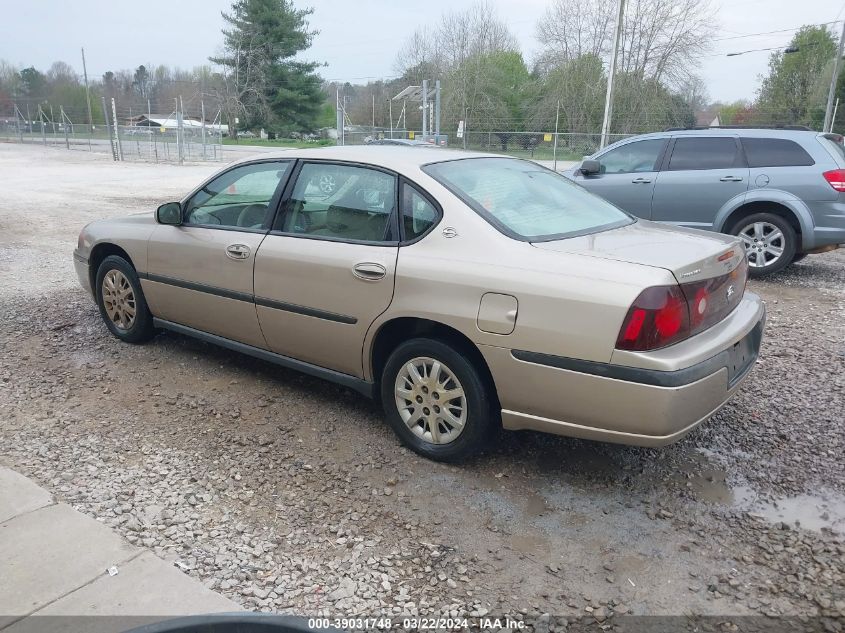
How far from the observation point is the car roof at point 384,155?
12.6 ft

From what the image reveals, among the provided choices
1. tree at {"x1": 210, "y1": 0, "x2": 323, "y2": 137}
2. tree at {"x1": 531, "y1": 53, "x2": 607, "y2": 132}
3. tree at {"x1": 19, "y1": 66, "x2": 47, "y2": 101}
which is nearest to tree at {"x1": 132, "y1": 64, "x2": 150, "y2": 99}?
tree at {"x1": 19, "y1": 66, "x2": 47, "y2": 101}

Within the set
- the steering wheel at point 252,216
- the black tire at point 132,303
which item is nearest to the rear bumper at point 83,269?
the black tire at point 132,303

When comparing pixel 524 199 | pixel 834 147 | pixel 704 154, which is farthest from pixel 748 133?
pixel 524 199

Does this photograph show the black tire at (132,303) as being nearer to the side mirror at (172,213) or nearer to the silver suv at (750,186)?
the side mirror at (172,213)

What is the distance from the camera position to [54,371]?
190 inches

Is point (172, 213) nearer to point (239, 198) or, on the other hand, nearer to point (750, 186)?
point (239, 198)

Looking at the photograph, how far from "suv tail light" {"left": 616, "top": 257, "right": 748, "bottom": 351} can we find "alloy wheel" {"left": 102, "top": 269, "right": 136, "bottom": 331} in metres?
3.78

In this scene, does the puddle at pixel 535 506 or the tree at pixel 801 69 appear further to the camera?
the tree at pixel 801 69

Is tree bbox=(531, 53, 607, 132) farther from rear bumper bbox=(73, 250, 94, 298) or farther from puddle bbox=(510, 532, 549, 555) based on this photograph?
puddle bbox=(510, 532, 549, 555)

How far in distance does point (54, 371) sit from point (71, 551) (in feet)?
7.84

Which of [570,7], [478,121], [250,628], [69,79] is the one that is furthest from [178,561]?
[69,79]

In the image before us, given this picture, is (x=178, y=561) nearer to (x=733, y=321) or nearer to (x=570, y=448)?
(x=570, y=448)

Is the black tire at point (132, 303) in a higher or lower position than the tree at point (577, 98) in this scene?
lower

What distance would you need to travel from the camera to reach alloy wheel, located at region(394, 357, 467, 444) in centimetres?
341
